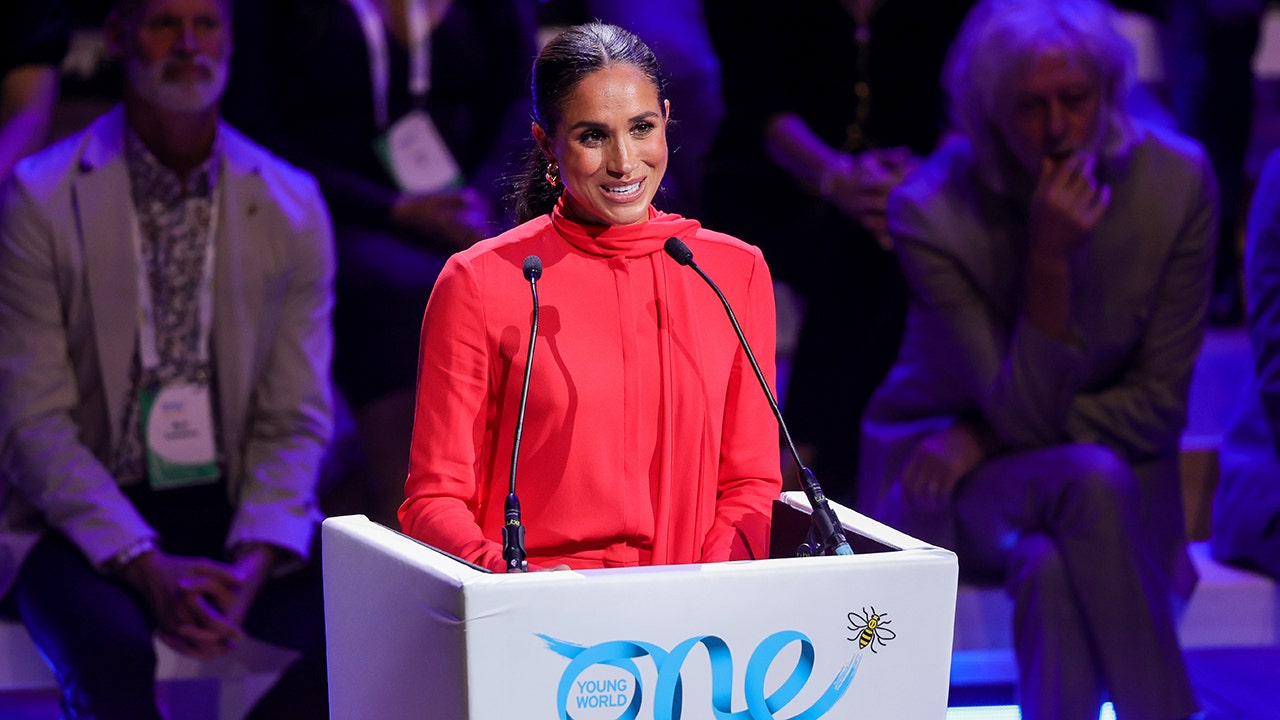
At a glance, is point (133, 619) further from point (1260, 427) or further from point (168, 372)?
point (1260, 427)

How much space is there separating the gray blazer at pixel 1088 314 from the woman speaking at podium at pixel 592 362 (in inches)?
68.5

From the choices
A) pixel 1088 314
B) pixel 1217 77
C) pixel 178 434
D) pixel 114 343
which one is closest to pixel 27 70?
pixel 114 343

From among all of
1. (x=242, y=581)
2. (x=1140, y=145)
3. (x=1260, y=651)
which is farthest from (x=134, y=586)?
(x=1260, y=651)

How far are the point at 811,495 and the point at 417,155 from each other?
2198mm

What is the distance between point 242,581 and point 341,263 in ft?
2.55

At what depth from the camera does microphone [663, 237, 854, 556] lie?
1483 mm

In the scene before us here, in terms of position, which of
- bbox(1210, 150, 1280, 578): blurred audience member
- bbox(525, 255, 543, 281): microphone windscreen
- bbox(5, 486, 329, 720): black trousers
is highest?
bbox(525, 255, 543, 281): microphone windscreen

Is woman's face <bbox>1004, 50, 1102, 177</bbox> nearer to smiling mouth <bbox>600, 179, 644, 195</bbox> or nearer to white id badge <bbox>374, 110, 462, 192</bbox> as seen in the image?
white id badge <bbox>374, 110, 462, 192</bbox>

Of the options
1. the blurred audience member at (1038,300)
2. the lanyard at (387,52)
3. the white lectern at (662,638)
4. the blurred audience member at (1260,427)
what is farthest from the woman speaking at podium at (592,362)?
the blurred audience member at (1260,427)

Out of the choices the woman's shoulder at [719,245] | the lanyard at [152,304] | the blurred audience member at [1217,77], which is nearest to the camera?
the woman's shoulder at [719,245]

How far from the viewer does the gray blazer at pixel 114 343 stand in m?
3.17

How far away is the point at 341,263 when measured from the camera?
3.50m

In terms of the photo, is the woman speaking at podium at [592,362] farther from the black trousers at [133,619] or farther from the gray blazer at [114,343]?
the gray blazer at [114,343]

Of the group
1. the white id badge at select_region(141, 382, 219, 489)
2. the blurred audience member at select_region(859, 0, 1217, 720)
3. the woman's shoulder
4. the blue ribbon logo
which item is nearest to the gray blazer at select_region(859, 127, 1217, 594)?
the blurred audience member at select_region(859, 0, 1217, 720)
